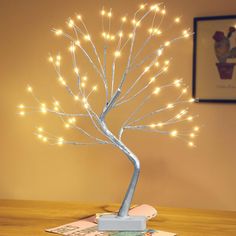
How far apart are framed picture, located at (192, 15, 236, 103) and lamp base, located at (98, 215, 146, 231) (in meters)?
1.24

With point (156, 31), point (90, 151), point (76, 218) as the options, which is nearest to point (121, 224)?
point (76, 218)

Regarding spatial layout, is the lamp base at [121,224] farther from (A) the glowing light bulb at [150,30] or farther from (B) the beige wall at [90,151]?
(A) the glowing light bulb at [150,30]

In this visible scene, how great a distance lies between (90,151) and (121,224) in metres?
1.36

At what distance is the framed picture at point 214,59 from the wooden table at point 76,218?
917 millimetres

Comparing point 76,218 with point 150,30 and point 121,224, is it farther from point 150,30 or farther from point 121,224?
point 150,30

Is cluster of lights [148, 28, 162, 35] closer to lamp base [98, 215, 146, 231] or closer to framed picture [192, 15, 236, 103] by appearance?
framed picture [192, 15, 236, 103]

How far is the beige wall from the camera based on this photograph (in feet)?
9.82

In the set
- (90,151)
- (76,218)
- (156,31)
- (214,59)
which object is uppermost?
(156,31)

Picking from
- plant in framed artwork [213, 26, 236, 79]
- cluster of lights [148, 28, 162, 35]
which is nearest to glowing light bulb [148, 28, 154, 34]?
cluster of lights [148, 28, 162, 35]

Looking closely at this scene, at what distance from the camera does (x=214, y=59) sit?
9.75ft

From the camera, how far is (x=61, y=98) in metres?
3.28

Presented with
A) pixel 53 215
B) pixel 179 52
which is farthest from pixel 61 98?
pixel 53 215

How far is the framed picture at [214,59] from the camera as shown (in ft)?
9.64

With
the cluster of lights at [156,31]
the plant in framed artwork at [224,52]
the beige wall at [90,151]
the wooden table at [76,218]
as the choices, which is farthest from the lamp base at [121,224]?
the cluster of lights at [156,31]
